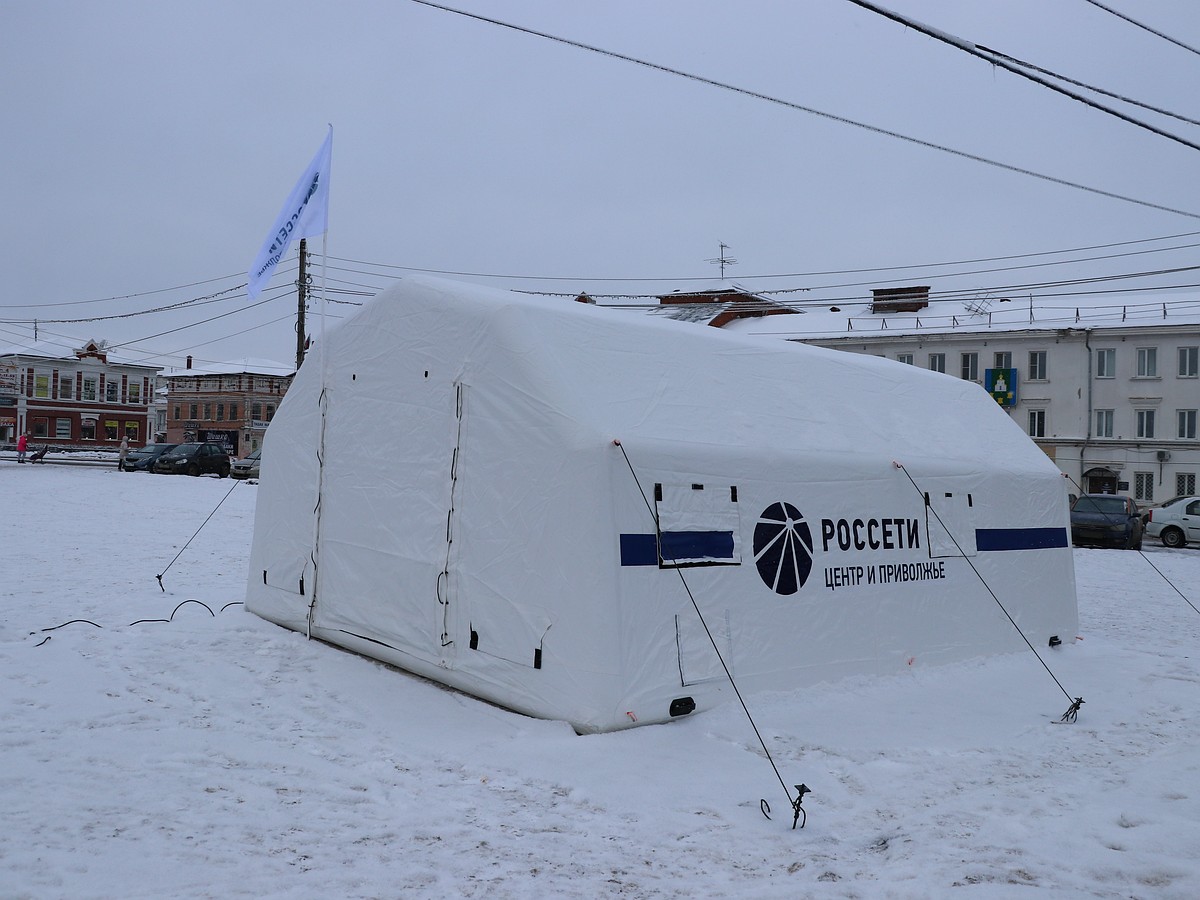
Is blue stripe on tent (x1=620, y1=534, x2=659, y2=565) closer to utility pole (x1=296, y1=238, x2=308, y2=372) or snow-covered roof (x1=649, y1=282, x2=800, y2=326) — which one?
utility pole (x1=296, y1=238, x2=308, y2=372)

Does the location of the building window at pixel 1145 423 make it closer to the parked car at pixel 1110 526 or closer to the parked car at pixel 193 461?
the parked car at pixel 1110 526

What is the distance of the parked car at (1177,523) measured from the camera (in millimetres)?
24031

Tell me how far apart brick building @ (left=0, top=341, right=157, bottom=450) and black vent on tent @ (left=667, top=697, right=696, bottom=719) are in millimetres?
67863

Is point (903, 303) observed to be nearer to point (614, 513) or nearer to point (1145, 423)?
point (1145, 423)

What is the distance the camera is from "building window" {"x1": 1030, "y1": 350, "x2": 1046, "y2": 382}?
1587 inches

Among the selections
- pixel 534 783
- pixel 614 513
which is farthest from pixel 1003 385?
pixel 534 783

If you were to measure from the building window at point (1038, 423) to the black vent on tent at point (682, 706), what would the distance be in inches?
1507

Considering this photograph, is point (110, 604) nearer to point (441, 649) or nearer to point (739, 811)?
point (441, 649)

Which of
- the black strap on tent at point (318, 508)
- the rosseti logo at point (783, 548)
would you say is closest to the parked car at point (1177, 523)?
the rosseti logo at point (783, 548)

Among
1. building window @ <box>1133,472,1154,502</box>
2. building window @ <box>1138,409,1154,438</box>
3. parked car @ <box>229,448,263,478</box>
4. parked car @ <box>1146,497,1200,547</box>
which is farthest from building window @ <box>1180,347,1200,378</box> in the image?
parked car @ <box>229,448,263,478</box>

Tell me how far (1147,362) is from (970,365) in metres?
6.76

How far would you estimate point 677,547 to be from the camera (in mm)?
6691

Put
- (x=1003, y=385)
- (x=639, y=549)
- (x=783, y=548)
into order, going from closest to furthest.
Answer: (x=639, y=549) → (x=783, y=548) → (x=1003, y=385)

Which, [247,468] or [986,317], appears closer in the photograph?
[247,468]
